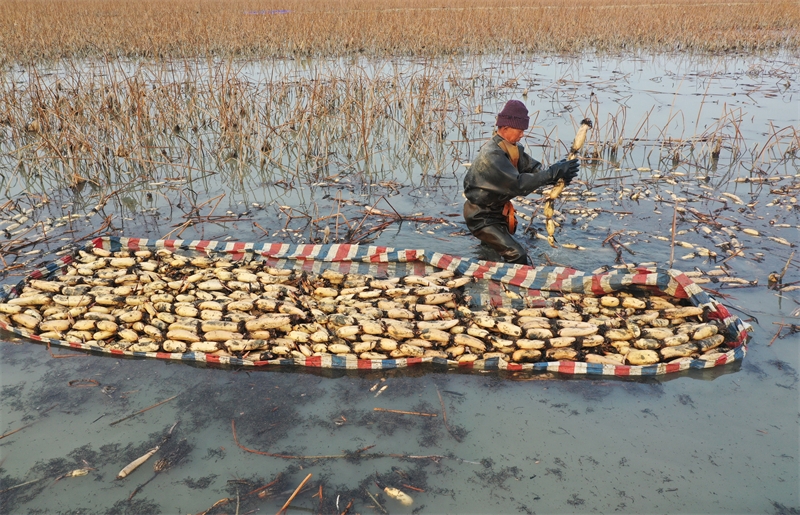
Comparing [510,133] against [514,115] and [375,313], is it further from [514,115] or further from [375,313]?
[375,313]

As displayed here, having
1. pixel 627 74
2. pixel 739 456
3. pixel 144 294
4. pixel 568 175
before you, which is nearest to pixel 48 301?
pixel 144 294

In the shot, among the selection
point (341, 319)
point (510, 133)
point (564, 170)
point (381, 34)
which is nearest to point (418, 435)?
point (341, 319)

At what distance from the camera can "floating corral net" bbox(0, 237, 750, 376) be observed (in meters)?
2.97

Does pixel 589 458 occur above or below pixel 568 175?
below

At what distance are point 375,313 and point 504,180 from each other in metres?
1.43

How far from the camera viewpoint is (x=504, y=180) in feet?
13.0

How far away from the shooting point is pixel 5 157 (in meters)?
6.55

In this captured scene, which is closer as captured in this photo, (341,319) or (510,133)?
(341,319)

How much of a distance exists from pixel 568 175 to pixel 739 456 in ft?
6.51

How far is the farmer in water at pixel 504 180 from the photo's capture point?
3863 millimetres

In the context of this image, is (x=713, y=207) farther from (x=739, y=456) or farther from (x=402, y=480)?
(x=402, y=480)

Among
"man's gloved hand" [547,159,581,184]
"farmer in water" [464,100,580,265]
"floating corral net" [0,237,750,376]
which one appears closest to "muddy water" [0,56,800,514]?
"floating corral net" [0,237,750,376]

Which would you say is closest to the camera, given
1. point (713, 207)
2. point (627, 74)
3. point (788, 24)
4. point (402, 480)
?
point (402, 480)

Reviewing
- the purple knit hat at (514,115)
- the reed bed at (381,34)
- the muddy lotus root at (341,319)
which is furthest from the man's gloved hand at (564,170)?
the reed bed at (381,34)
